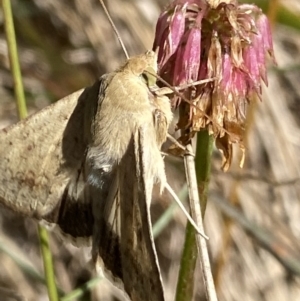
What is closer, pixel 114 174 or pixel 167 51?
pixel 167 51

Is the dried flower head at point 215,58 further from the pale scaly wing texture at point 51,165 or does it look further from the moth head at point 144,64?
the pale scaly wing texture at point 51,165

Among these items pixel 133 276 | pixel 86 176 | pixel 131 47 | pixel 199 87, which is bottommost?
pixel 131 47

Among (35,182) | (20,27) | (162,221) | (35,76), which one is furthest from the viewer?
(20,27)

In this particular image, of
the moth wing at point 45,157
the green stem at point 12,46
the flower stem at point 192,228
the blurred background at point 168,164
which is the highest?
the green stem at point 12,46

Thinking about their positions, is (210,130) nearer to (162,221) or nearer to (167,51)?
(167,51)

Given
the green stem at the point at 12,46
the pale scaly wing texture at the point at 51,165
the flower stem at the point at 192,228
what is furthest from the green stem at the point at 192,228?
the green stem at the point at 12,46

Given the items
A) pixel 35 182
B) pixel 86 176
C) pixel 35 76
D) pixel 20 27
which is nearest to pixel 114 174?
pixel 86 176

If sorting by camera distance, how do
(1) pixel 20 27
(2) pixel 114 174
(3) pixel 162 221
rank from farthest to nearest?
(1) pixel 20 27
(3) pixel 162 221
(2) pixel 114 174
